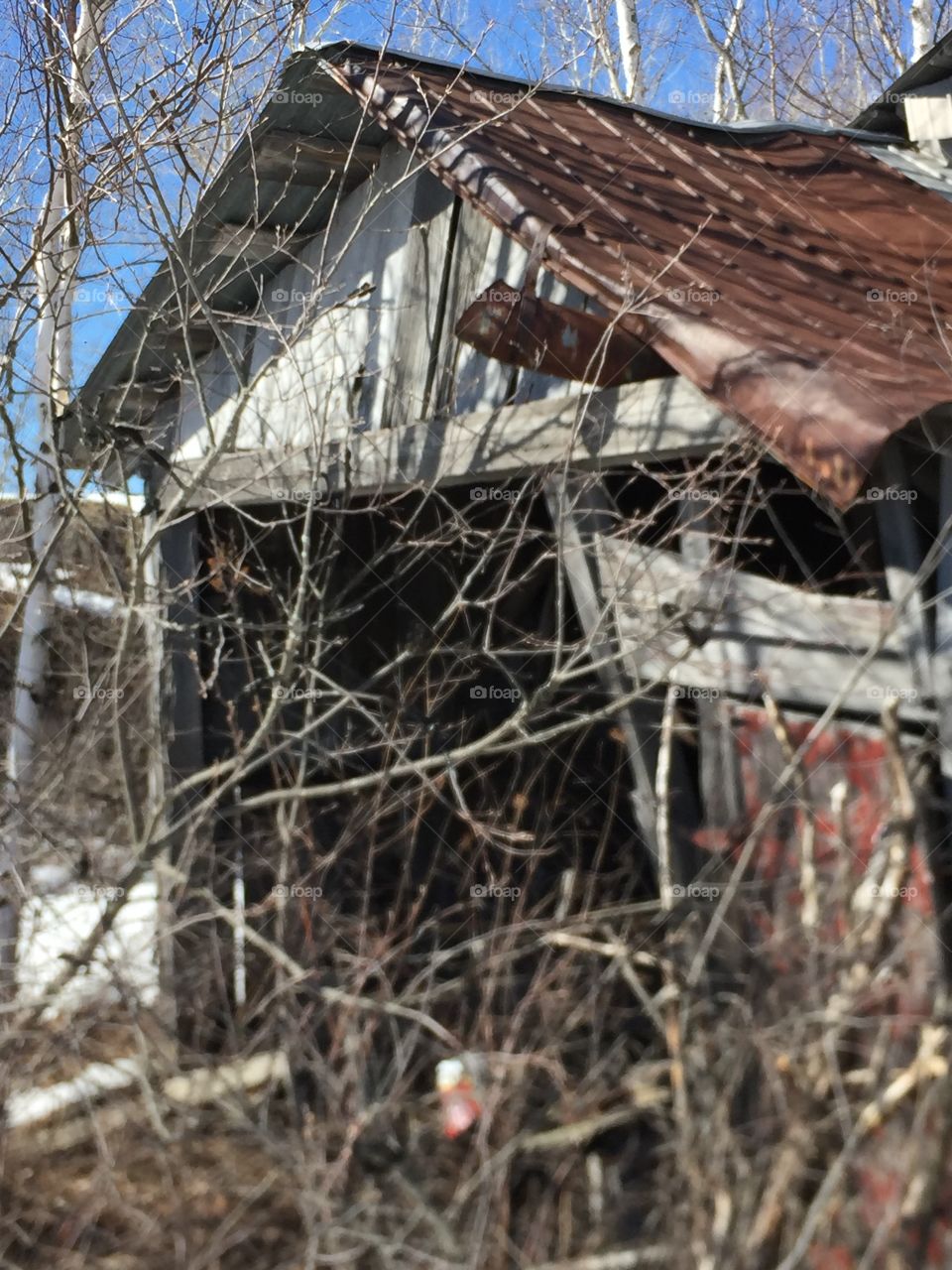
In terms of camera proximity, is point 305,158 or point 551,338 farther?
point 305,158

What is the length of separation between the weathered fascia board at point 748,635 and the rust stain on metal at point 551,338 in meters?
0.66

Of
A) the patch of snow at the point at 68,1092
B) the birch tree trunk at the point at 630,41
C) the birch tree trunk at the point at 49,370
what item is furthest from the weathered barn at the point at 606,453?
the birch tree trunk at the point at 630,41

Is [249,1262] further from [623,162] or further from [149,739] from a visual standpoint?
[623,162]

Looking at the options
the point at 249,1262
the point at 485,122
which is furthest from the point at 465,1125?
the point at 485,122

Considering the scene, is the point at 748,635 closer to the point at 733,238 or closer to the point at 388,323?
the point at 733,238

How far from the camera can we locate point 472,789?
7.20m

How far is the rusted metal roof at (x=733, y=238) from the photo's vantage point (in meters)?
3.79

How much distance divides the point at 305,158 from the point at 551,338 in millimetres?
2773

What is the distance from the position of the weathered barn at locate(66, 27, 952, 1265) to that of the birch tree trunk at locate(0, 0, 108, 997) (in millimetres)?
514

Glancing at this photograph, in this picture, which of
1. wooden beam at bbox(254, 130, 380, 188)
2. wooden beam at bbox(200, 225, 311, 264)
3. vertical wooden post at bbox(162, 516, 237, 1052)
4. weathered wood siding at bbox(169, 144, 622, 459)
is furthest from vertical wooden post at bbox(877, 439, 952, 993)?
wooden beam at bbox(200, 225, 311, 264)

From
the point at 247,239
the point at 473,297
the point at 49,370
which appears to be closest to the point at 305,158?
the point at 247,239

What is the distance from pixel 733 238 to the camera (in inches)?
214

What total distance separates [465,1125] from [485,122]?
389 centimetres

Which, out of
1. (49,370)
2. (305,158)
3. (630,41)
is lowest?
(49,370)
